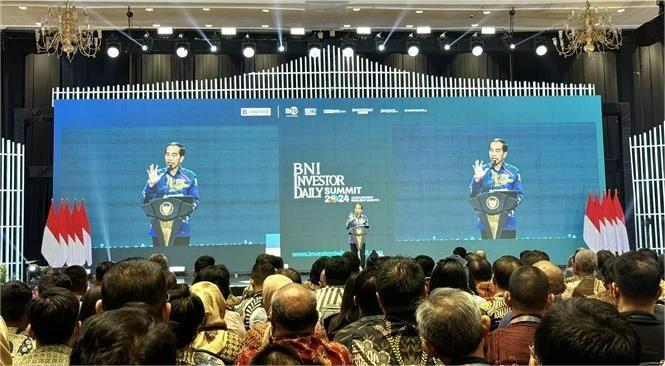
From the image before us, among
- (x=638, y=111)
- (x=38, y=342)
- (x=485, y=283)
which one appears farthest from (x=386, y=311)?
(x=638, y=111)

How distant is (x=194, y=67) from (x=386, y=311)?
32.8ft

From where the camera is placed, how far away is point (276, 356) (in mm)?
1266

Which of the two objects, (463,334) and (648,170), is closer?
(463,334)

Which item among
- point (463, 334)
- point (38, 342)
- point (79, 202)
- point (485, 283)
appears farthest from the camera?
point (79, 202)

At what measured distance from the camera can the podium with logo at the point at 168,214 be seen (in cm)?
1046

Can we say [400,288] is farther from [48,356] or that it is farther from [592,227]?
Result: [592,227]

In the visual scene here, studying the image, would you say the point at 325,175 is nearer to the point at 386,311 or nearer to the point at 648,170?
the point at 648,170

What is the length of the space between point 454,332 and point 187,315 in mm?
969

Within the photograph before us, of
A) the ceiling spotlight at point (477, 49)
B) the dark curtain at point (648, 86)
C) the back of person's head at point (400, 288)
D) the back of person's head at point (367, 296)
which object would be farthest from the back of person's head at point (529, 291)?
the dark curtain at point (648, 86)

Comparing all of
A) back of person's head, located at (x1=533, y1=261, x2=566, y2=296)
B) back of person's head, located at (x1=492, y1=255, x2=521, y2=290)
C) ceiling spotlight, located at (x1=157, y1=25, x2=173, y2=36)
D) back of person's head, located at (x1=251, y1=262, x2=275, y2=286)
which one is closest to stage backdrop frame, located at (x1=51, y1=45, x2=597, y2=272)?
ceiling spotlight, located at (x1=157, y1=25, x2=173, y2=36)

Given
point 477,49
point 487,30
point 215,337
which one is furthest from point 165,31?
point 215,337

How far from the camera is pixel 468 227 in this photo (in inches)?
426

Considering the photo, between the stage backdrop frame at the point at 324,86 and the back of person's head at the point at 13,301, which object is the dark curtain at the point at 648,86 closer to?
the stage backdrop frame at the point at 324,86

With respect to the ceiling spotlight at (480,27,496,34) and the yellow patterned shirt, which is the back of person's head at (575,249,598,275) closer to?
the yellow patterned shirt
